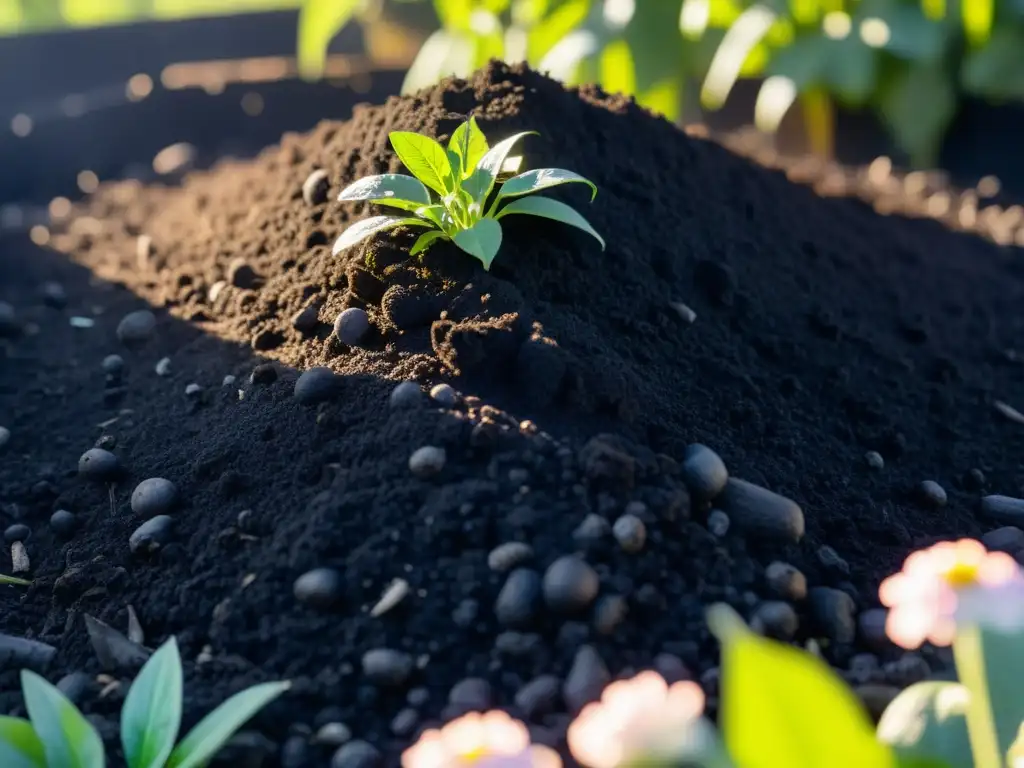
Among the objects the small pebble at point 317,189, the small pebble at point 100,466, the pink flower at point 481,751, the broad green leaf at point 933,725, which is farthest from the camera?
the small pebble at point 317,189

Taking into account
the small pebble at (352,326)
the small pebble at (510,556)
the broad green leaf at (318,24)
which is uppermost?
the broad green leaf at (318,24)

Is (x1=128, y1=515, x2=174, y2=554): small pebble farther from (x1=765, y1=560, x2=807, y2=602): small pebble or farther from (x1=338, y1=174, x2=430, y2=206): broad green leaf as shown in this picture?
(x1=765, y1=560, x2=807, y2=602): small pebble

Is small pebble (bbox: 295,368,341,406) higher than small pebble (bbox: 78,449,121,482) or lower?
higher

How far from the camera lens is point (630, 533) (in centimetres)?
127

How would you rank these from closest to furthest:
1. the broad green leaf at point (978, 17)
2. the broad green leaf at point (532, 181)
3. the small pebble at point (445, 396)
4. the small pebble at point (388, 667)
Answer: the small pebble at point (388, 667) → the small pebble at point (445, 396) → the broad green leaf at point (532, 181) → the broad green leaf at point (978, 17)

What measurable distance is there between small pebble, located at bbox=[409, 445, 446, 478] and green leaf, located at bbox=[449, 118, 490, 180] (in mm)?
496

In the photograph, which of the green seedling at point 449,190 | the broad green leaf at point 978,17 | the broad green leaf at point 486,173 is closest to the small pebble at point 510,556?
the green seedling at point 449,190

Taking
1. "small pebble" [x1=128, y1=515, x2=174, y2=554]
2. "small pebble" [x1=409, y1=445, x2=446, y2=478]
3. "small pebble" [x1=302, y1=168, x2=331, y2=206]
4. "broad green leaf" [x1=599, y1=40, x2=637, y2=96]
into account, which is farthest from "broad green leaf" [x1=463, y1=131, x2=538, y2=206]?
"broad green leaf" [x1=599, y1=40, x2=637, y2=96]

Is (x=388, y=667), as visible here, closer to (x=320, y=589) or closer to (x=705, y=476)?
(x=320, y=589)

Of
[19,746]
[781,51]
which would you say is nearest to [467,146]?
[19,746]

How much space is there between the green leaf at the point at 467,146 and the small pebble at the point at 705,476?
0.59 m

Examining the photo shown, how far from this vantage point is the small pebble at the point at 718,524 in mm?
1369

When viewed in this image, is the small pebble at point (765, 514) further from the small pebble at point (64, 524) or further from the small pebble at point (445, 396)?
the small pebble at point (64, 524)

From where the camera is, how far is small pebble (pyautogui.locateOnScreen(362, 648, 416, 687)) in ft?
3.98
